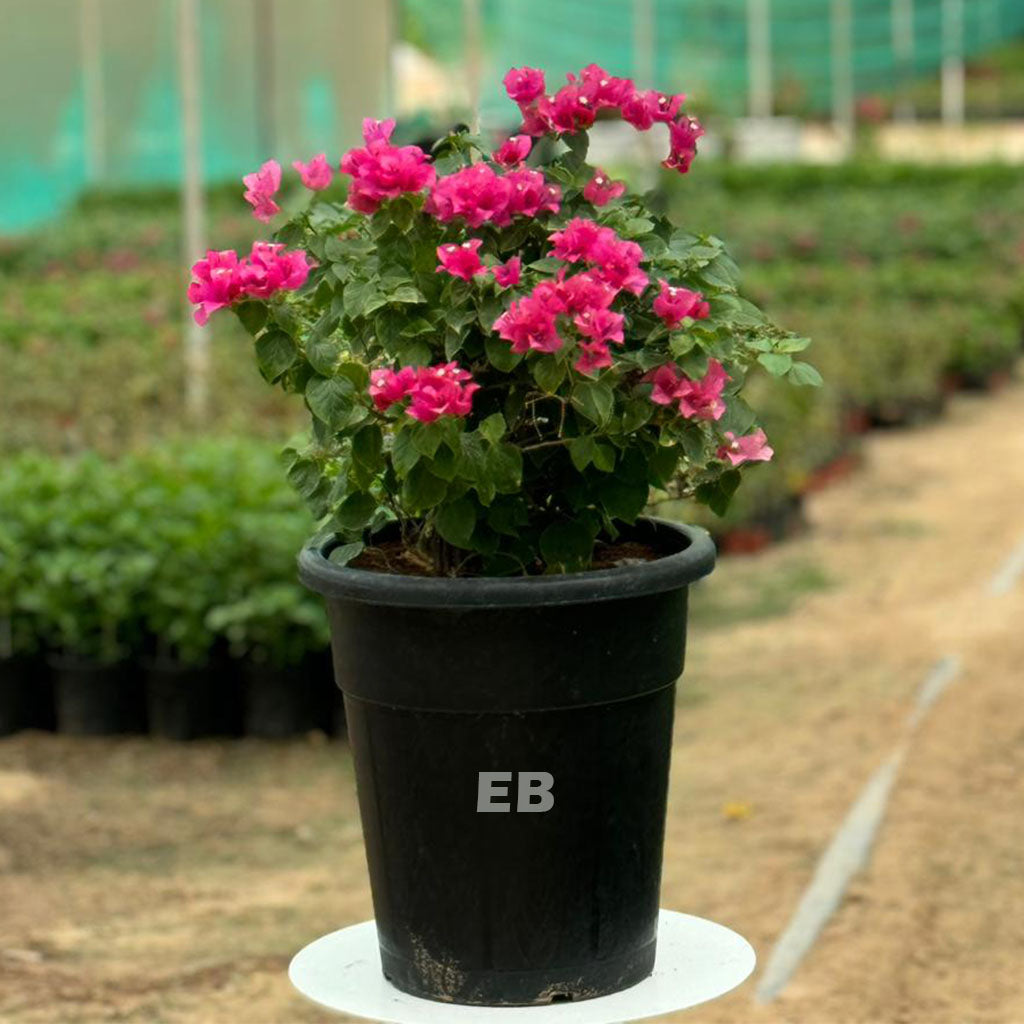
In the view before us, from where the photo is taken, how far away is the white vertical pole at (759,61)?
101 ft

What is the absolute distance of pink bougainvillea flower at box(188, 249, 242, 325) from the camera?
7.13 ft

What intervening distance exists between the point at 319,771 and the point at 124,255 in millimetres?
10560

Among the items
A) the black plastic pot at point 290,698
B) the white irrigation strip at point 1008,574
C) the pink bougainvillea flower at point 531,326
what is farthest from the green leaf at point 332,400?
the white irrigation strip at point 1008,574

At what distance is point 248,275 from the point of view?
7.14 ft

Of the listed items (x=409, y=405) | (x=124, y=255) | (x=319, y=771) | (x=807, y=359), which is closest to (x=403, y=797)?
(x=409, y=405)

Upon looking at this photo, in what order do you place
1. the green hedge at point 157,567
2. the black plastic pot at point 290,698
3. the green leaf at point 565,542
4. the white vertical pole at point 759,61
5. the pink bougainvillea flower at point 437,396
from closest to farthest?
the pink bougainvillea flower at point 437,396
the green leaf at point 565,542
the green hedge at point 157,567
the black plastic pot at point 290,698
the white vertical pole at point 759,61

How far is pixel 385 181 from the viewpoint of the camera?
214 cm

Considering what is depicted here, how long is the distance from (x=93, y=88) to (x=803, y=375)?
57.8 ft

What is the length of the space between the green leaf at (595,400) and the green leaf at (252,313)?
0.37m

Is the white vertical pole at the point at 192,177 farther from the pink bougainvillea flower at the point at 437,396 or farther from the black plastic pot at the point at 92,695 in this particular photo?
the pink bougainvillea flower at the point at 437,396

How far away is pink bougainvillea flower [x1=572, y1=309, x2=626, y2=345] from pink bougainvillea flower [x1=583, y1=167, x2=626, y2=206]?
0.24 metres

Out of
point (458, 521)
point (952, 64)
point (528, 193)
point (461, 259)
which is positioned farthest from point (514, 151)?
point (952, 64)

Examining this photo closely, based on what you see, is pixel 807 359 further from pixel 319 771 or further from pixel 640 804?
pixel 640 804

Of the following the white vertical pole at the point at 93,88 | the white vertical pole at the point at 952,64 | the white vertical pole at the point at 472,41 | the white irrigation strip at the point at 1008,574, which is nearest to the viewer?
the white irrigation strip at the point at 1008,574
